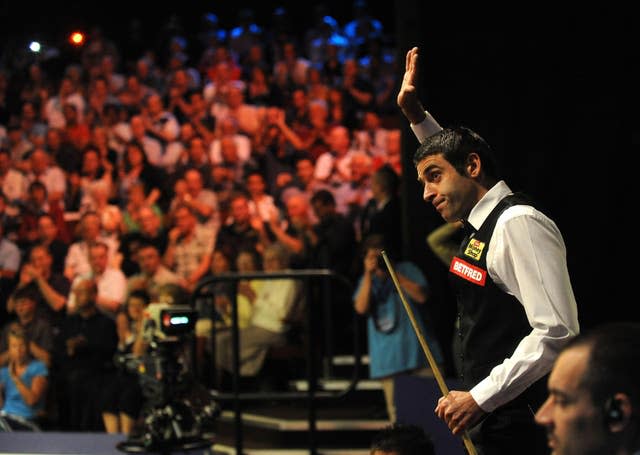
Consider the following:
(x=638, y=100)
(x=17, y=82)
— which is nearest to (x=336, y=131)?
(x=638, y=100)

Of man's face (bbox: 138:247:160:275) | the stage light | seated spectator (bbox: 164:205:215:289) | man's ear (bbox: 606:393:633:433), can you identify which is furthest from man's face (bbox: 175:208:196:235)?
man's ear (bbox: 606:393:633:433)

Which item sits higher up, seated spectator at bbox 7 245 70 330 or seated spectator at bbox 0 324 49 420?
seated spectator at bbox 7 245 70 330

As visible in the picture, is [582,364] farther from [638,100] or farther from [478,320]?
[638,100]

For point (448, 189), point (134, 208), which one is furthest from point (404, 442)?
point (134, 208)

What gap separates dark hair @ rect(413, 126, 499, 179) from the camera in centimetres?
288

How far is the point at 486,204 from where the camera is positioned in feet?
9.43

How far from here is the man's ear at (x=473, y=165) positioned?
9.45 feet

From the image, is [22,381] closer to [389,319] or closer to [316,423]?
[316,423]

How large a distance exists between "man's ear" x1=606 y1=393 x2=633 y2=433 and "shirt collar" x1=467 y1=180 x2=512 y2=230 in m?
1.23

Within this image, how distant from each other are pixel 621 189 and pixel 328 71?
5082 mm

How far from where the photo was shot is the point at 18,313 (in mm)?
8242

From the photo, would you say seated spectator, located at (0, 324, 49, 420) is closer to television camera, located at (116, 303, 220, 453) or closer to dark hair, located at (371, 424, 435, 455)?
television camera, located at (116, 303, 220, 453)

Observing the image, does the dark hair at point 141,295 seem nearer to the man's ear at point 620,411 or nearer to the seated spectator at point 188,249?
the seated spectator at point 188,249

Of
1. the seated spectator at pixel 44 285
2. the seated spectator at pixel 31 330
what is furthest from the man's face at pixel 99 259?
the seated spectator at pixel 31 330
